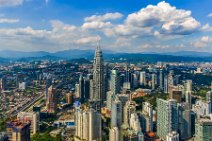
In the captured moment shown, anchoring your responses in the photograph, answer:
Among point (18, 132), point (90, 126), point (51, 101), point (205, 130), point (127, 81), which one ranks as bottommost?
point (90, 126)

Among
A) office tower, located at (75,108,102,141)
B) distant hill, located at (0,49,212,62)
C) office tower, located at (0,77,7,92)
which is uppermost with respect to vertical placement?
distant hill, located at (0,49,212,62)

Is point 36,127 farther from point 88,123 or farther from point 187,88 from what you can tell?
point 187,88

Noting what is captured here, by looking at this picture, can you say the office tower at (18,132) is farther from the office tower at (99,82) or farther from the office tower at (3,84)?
the office tower at (3,84)

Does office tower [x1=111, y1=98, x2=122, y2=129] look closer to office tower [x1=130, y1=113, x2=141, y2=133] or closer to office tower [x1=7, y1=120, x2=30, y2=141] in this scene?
office tower [x1=130, y1=113, x2=141, y2=133]

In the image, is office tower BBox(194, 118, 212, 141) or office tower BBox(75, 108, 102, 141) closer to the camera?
office tower BBox(194, 118, 212, 141)

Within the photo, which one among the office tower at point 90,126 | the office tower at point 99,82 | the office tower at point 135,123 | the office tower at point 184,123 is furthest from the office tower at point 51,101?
the office tower at point 184,123

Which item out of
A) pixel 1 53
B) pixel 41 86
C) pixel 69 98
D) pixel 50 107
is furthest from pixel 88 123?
pixel 1 53

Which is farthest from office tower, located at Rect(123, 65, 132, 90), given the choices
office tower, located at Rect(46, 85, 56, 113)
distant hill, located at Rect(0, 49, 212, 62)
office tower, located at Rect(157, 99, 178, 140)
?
distant hill, located at Rect(0, 49, 212, 62)

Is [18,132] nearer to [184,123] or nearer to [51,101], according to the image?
[184,123]

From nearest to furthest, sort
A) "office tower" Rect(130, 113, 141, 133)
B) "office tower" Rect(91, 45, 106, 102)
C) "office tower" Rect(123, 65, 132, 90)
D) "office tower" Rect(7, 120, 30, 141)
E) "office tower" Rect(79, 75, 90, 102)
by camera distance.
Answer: "office tower" Rect(7, 120, 30, 141) < "office tower" Rect(130, 113, 141, 133) < "office tower" Rect(91, 45, 106, 102) < "office tower" Rect(79, 75, 90, 102) < "office tower" Rect(123, 65, 132, 90)

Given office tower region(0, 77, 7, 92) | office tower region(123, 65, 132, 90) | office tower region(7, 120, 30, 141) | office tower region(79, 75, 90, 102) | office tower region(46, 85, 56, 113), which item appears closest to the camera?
office tower region(7, 120, 30, 141)

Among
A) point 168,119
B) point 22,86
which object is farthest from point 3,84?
point 168,119
